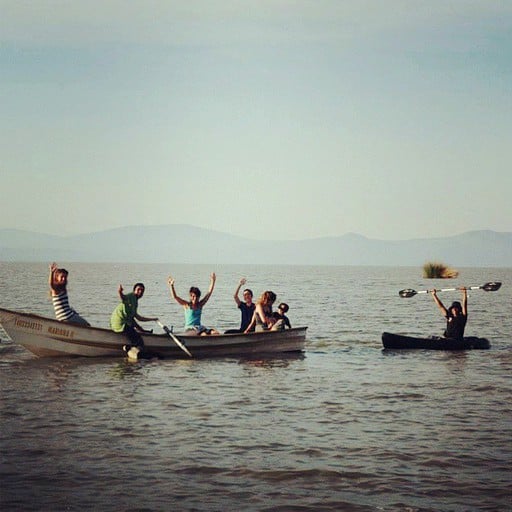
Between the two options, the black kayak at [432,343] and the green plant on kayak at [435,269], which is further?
the green plant on kayak at [435,269]

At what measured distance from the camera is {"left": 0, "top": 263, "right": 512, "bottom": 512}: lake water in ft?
28.9

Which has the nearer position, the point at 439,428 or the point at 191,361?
the point at 439,428

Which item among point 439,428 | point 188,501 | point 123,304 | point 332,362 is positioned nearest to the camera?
point 188,501

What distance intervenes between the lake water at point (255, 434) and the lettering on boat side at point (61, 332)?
0.72 metres

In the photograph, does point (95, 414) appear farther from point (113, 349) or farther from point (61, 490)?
point (113, 349)

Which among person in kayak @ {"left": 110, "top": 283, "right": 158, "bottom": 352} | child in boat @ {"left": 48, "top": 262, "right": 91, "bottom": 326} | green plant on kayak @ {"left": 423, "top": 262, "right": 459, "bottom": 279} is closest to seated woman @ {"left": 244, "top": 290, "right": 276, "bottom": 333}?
person in kayak @ {"left": 110, "top": 283, "right": 158, "bottom": 352}

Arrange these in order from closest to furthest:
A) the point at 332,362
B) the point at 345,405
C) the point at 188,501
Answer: the point at 188,501 < the point at 345,405 < the point at 332,362

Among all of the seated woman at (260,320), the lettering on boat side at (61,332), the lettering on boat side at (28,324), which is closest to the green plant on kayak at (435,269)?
the seated woman at (260,320)

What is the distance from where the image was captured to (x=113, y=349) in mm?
20625

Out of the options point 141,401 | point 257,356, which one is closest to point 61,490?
point 141,401

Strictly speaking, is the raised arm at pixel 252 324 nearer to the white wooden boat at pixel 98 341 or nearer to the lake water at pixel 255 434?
the white wooden boat at pixel 98 341

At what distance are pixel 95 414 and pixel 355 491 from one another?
5.71m

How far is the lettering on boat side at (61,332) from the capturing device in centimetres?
1997

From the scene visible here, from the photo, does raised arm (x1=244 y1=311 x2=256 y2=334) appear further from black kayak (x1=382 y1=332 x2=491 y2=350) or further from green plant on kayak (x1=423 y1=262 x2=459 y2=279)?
green plant on kayak (x1=423 y1=262 x2=459 y2=279)
